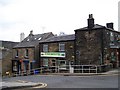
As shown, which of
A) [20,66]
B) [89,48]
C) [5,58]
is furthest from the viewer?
[5,58]

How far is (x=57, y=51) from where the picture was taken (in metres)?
40.8

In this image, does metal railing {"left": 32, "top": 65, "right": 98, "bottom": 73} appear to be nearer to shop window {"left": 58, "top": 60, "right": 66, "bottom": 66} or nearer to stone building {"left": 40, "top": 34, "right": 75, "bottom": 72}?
shop window {"left": 58, "top": 60, "right": 66, "bottom": 66}


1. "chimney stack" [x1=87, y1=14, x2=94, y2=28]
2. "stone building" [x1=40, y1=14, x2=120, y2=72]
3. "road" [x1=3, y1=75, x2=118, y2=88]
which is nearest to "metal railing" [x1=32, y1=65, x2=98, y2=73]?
"stone building" [x1=40, y1=14, x2=120, y2=72]

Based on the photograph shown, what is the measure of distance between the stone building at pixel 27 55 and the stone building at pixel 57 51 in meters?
2.11

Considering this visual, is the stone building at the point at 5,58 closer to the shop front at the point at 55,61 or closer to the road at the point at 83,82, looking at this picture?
the shop front at the point at 55,61

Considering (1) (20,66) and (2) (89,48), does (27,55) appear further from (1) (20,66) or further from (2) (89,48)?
(2) (89,48)

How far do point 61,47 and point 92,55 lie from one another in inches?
274

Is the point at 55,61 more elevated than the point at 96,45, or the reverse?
the point at 96,45

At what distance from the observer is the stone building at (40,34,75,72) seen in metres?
38.7

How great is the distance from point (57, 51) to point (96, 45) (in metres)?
8.47

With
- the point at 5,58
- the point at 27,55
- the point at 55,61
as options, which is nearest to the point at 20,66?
the point at 27,55

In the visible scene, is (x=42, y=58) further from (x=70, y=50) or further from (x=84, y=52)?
(x=84, y=52)

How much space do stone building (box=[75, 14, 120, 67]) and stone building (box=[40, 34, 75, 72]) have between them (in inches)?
68.2

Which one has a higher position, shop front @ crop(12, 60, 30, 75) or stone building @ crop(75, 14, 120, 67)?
stone building @ crop(75, 14, 120, 67)
